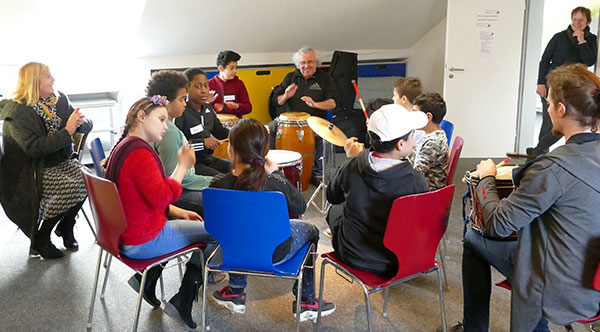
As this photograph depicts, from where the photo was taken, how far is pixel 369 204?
2.14 metres

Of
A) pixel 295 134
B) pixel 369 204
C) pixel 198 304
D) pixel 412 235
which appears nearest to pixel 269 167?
pixel 369 204

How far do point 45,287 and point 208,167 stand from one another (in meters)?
1.10

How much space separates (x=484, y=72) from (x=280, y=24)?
2.07 meters

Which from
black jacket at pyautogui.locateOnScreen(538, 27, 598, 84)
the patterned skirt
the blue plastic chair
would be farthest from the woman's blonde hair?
black jacket at pyautogui.locateOnScreen(538, 27, 598, 84)

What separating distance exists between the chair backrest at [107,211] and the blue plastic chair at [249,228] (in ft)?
1.12

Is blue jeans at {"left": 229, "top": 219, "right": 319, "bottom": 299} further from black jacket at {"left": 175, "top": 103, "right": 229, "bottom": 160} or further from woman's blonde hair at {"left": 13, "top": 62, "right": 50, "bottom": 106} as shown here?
woman's blonde hair at {"left": 13, "top": 62, "right": 50, "bottom": 106}

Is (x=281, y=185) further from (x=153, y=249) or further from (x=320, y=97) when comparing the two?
(x=320, y=97)

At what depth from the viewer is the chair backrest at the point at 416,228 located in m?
1.99

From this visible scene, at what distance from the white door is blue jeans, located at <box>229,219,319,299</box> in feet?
10.8

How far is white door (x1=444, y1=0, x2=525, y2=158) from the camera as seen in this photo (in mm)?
5191

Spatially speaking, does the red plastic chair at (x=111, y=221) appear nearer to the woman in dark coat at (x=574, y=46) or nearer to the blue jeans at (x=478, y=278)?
the blue jeans at (x=478, y=278)

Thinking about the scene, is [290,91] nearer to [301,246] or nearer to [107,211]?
[301,246]

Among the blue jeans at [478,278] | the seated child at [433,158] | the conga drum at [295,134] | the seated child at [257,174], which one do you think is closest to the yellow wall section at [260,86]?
the conga drum at [295,134]

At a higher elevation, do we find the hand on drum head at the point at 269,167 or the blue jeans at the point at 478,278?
the hand on drum head at the point at 269,167
